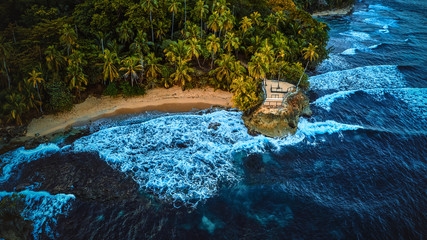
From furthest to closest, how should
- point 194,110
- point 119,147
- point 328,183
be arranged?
point 194,110
point 119,147
point 328,183

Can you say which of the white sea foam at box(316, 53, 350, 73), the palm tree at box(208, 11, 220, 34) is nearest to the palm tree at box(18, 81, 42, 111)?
the palm tree at box(208, 11, 220, 34)

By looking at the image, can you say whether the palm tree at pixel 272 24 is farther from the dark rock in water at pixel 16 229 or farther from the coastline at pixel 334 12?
the dark rock in water at pixel 16 229

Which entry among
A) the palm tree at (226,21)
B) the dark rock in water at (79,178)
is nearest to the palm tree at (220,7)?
the palm tree at (226,21)

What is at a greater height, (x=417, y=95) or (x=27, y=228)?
(x=417, y=95)

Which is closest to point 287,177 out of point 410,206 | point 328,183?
point 328,183

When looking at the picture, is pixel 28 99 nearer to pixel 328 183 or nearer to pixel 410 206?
pixel 328 183

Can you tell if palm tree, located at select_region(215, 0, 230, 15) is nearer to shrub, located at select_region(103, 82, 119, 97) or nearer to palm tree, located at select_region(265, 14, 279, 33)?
palm tree, located at select_region(265, 14, 279, 33)
